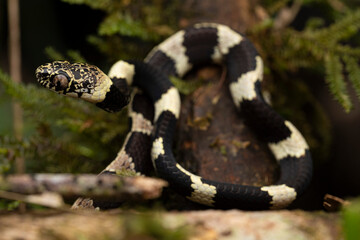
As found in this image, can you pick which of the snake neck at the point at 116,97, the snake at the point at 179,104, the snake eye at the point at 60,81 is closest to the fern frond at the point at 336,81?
the snake at the point at 179,104

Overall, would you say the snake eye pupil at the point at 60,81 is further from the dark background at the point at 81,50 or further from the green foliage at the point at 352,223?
the dark background at the point at 81,50

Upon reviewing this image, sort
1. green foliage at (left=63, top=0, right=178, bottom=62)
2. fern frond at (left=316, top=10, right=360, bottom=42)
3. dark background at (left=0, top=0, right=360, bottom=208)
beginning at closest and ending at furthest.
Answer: green foliage at (left=63, top=0, right=178, bottom=62), fern frond at (left=316, top=10, right=360, bottom=42), dark background at (left=0, top=0, right=360, bottom=208)

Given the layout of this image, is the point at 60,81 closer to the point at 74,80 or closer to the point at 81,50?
the point at 74,80

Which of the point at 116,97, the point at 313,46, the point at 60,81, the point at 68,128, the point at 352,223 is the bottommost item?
the point at 68,128

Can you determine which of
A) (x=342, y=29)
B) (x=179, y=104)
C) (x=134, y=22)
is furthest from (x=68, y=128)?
(x=342, y=29)

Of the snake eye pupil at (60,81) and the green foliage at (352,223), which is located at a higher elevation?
the snake eye pupil at (60,81)

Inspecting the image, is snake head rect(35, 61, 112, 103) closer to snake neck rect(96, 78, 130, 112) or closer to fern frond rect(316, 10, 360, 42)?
snake neck rect(96, 78, 130, 112)

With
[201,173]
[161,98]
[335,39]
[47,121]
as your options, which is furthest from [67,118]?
[335,39]

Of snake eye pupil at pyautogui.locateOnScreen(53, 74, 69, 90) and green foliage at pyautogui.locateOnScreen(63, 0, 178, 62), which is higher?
green foliage at pyautogui.locateOnScreen(63, 0, 178, 62)

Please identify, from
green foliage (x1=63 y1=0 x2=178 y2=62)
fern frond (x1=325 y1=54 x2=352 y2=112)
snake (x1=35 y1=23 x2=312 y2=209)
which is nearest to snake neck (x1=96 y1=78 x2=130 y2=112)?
snake (x1=35 y1=23 x2=312 y2=209)
